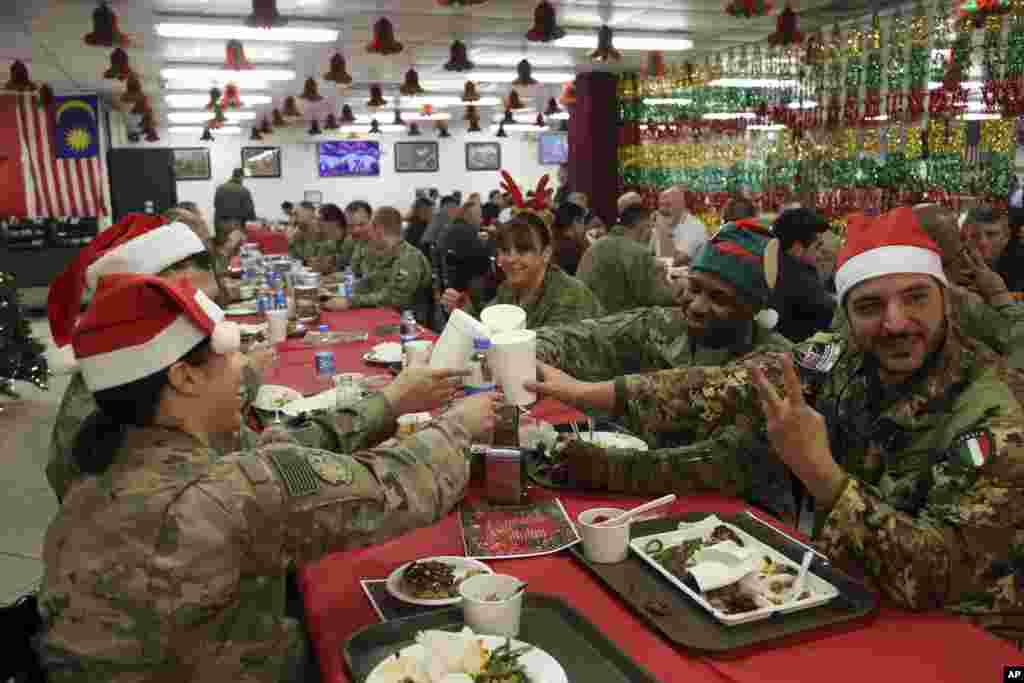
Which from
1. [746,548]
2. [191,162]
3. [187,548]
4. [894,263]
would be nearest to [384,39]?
[894,263]

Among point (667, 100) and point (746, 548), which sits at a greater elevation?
point (667, 100)

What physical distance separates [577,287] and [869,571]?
8.20 feet

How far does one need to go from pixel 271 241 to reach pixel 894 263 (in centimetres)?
1264

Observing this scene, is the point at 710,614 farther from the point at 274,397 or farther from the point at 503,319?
the point at 274,397

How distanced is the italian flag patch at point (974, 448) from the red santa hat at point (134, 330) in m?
1.54

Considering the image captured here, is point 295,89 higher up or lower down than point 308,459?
higher up

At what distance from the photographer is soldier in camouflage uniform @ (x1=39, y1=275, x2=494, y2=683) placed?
53.6 inches

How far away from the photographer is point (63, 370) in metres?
1.88

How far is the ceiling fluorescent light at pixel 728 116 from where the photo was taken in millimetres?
9908

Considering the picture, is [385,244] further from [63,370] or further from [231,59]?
[63,370]

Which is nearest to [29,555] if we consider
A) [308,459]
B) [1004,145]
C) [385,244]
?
[308,459]

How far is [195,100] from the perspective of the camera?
1443 cm

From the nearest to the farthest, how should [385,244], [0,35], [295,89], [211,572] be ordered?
[211,572] → [385,244] → [0,35] → [295,89]

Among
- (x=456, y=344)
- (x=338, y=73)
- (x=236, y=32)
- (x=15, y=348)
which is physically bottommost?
(x=15, y=348)
